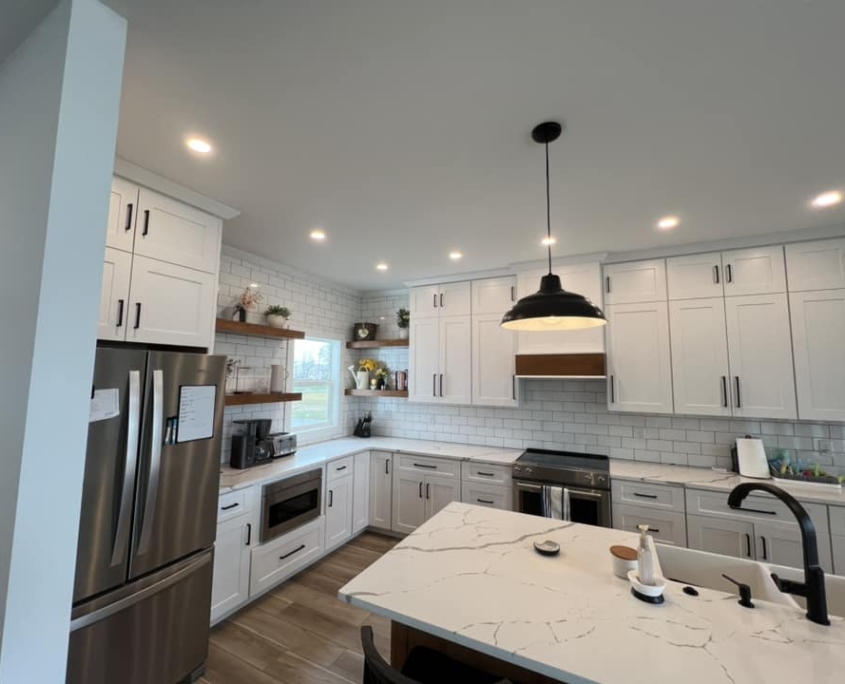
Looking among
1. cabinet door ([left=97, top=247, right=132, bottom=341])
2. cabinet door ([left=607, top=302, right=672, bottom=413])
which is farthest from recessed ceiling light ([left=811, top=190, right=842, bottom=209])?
cabinet door ([left=97, top=247, right=132, bottom=341])

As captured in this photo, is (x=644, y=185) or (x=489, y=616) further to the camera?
(x=644, y=185)

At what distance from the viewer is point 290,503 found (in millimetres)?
2908

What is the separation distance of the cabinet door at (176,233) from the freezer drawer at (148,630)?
5.45ft

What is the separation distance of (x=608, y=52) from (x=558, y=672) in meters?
1.84

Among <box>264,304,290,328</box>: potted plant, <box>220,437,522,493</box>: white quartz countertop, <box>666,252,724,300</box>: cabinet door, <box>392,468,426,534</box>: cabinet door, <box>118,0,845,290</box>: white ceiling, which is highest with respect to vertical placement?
<box>118,0,845,290</box>: white ceiling

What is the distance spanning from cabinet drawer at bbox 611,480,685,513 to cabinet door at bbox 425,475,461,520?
1.32 m

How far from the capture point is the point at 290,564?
9.50 ft

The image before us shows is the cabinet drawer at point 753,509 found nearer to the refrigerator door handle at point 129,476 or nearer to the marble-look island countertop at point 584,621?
the marble-look island countertop at point 584,621

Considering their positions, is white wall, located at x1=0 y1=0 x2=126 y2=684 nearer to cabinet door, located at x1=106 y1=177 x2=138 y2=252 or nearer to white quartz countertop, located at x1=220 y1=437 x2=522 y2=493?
cabinet door, located at x1=106 y1=177 x2=138 y2=252

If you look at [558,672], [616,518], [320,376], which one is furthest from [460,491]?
[558,672]

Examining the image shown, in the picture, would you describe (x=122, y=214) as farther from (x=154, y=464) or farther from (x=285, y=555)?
(x=285, y=555)

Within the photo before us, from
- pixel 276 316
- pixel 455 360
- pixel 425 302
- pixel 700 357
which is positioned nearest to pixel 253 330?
pixel 276 316

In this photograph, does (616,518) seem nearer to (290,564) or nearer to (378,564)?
(378,564)

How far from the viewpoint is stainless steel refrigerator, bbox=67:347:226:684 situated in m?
1.57
